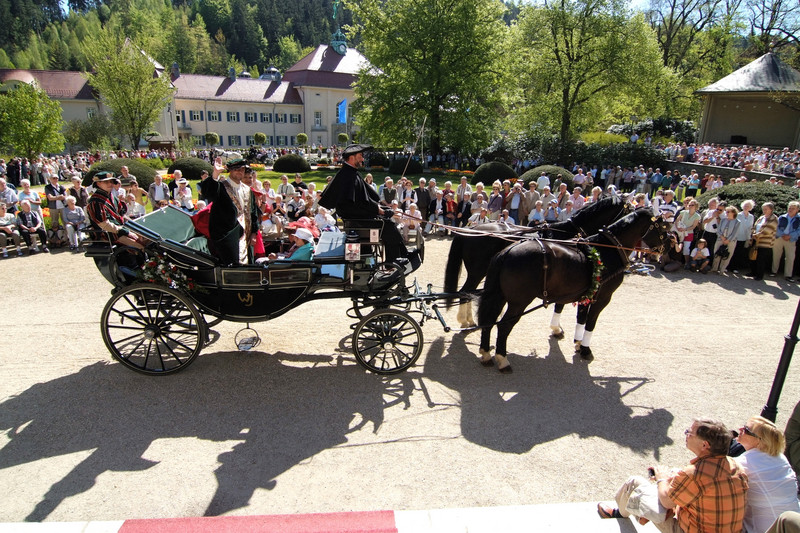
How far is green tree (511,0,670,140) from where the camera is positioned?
94.6ft

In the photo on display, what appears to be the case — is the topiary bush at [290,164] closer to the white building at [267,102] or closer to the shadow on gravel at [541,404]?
the shadow on gravel at [541,404]

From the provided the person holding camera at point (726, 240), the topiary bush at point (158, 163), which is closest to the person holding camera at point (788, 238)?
the person holding camera at point (726, 240)

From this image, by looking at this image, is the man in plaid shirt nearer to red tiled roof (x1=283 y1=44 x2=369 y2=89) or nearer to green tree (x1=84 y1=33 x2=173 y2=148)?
green tree (x1=84 y1=33 x2=173 y2=148)

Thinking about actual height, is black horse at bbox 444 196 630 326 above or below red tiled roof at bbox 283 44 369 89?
below

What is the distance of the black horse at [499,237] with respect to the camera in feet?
22.6

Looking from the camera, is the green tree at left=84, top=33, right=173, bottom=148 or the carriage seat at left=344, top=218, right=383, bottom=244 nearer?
the carriage seat at left=344, top=218, right=383, bottom=244

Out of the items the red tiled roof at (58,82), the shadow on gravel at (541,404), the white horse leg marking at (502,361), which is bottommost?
the shadow on gravel at (541,404)

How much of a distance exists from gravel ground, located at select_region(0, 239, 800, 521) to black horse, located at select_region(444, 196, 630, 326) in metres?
0.99

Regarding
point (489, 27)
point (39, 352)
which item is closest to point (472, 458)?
point (39, 352)

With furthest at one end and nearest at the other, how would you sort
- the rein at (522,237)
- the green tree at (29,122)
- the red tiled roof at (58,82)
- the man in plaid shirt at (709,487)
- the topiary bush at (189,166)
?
the red tiled roof at (58,82) → the green tree at (29,122) → the topiary bush at (189,166) → the rein at (522,237) → the man in plaid shirt at (709,487)

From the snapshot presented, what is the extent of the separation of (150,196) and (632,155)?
2587 cm

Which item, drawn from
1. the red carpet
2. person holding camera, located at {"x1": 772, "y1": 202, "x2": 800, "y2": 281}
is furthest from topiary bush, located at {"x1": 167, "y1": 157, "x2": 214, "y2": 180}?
person holding camera, located at {"x1": 772, "y1": 202, "x2": 800, "y2": 281}

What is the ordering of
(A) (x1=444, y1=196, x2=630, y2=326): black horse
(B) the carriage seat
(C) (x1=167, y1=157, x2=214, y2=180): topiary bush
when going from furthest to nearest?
(C) (x1=167, y1=157, x2=214, y2=180): topiary bush < (A) (x1=444, y1=196, x2=630, y2=326): black horse < (B) the carriage seat

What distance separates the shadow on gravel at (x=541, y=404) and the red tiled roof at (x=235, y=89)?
60.9 metres
